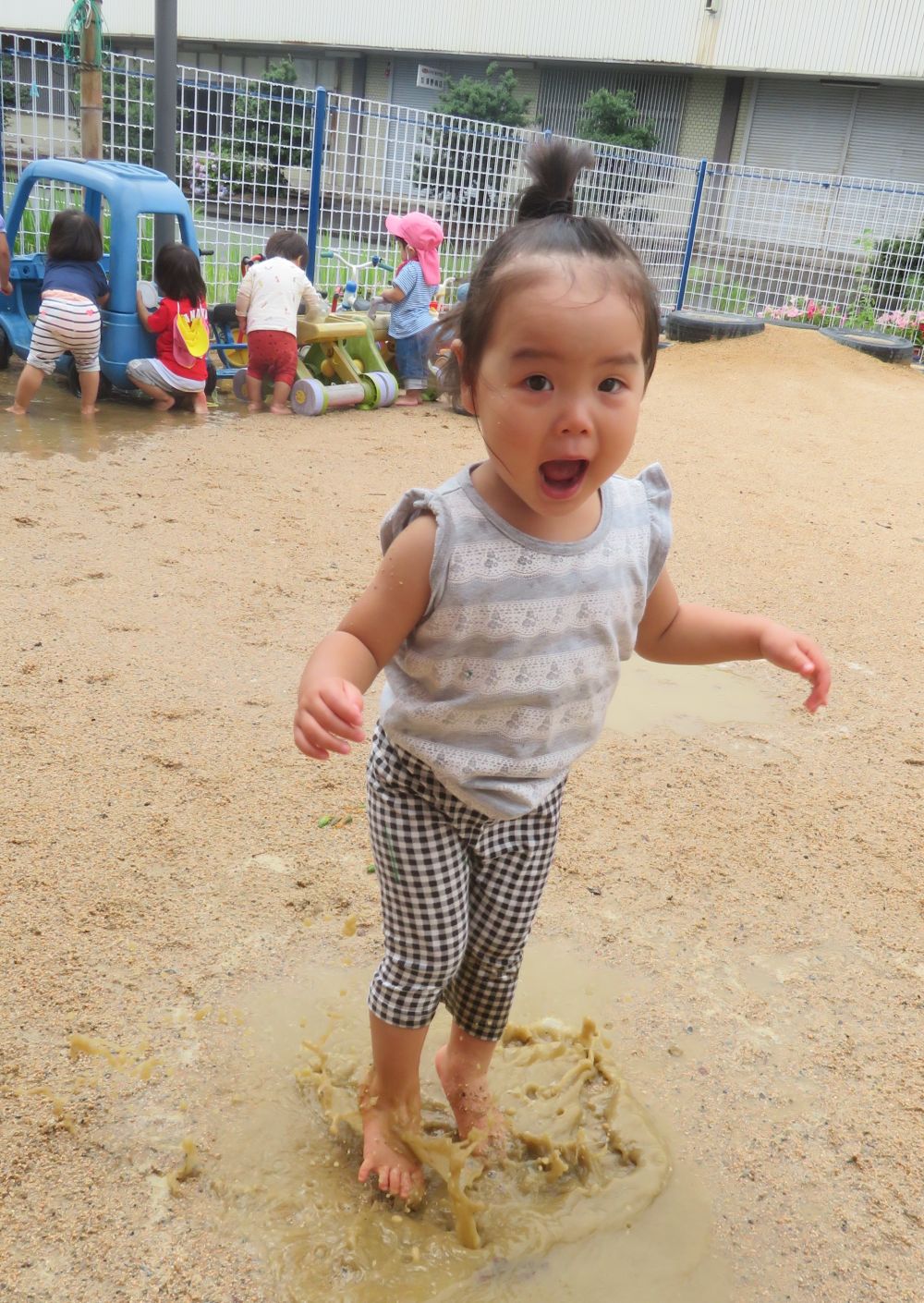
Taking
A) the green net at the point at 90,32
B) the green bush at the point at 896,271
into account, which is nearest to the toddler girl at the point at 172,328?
the green net at the point at 90,32

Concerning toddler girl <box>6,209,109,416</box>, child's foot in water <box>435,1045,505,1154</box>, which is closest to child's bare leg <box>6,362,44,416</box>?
toddler girl <box>6,209,109,416</box>

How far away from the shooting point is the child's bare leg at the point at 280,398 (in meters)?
7.00

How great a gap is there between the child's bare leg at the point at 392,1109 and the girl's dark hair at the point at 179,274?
18.2 feet

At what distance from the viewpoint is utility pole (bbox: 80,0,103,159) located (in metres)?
6.84

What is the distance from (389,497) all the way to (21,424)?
209cm

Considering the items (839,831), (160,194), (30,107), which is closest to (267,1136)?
(839,831)

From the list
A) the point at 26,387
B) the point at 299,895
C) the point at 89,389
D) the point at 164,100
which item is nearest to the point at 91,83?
the point at 164,100

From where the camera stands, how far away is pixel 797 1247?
68.0 inches

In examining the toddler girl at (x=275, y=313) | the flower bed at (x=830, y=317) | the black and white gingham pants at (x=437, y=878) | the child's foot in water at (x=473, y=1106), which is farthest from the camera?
the flower bed at (x=830, y=317)

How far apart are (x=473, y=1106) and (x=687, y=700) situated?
1942mm

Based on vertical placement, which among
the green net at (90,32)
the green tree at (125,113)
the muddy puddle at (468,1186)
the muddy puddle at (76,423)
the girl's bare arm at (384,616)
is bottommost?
the muddy puddle at (468,1186)

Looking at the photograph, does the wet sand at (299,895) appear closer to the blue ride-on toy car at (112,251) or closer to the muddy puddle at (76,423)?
the muddy puddle at (76,423)

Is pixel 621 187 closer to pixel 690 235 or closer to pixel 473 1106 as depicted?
pixel 690 235

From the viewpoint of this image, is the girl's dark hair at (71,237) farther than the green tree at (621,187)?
No
